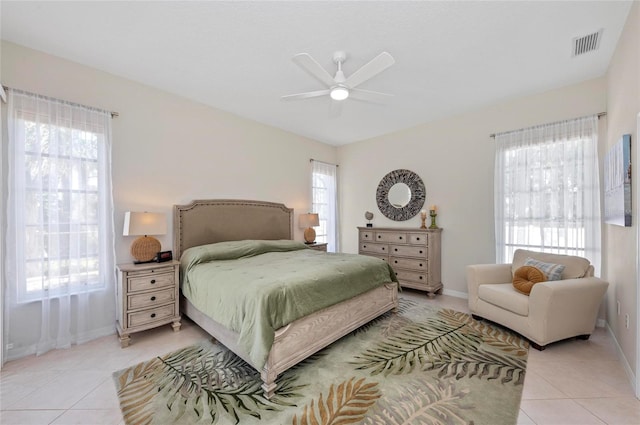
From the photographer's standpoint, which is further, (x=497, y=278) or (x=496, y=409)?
(x=497, y=278)

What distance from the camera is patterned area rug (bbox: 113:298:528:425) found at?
174 cm

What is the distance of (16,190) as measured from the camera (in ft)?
7.88

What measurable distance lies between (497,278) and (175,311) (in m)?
3.93

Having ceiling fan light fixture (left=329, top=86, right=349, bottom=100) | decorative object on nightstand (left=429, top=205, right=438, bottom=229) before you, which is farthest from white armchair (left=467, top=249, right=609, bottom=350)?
ceiling fan light fixture (left=329, top=86, right=349, bottom=100)

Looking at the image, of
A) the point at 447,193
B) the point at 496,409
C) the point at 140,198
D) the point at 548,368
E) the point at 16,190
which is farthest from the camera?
the point at 447,193

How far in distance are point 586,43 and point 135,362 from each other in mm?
5155

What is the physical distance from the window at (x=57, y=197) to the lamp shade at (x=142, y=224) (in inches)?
12.1

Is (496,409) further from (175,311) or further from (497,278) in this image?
(175,311)

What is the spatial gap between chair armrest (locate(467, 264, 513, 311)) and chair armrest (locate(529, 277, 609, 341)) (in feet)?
2.14

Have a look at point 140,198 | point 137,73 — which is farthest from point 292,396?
point 137,73

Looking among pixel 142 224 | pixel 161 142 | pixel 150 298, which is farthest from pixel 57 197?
pixel 150 298

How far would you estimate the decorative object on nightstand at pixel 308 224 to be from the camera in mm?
4922

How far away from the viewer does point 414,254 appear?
4.34 m

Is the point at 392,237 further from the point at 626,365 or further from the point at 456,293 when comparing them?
the point at 626,365
